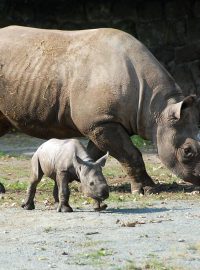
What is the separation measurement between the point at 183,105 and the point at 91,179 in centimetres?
235

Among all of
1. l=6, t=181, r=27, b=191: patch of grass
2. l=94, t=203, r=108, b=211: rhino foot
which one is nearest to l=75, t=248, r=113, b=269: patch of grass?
l=94, t=203, r=108, b=211: rhino foot

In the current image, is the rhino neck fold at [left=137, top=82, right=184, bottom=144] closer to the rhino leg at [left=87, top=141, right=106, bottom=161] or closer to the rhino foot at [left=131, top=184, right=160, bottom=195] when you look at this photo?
the rhino foot at [left=131, top=184, right=160, bottom=195]

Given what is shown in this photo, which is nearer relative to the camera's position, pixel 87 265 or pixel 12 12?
pixel 87 265

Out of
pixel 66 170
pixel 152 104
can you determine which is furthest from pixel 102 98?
pixel 66 170

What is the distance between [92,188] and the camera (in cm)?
1040

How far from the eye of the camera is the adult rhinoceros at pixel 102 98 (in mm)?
12617

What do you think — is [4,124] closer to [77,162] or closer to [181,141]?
[181,141]

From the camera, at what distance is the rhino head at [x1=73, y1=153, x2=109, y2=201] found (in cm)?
1035

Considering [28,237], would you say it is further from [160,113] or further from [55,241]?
[160,113]

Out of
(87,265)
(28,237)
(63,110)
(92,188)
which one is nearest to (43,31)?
(63,110)

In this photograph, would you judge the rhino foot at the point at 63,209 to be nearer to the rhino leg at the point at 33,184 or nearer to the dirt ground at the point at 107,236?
the dirt ground at the point at 107,236

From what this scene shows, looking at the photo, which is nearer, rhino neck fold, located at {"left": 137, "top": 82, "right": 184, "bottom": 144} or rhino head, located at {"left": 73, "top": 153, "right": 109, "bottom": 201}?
rhino head, located at {"left": 73, "top": 153, "right": 109, "bottom": 201}

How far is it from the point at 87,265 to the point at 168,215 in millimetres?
2433

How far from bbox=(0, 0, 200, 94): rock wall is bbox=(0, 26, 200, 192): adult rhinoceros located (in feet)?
20.5
